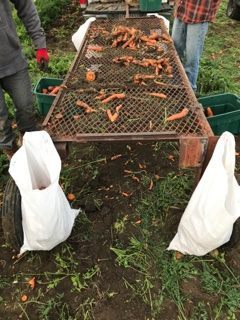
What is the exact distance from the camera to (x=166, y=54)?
3760 mm

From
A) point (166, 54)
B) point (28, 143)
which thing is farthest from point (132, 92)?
point (28, 143)

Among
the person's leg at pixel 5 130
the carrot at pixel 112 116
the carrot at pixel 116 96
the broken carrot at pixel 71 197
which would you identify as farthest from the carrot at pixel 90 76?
the broken carrot at pixel 71 197

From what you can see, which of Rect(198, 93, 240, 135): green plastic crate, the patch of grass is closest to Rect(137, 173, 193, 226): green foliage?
Rect(198, 93, 240, 135): green plastic crate

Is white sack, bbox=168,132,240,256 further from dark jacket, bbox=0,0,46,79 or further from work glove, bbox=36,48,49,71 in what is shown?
work glove, bbox=36,48,49,71

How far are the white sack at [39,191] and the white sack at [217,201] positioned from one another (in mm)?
994

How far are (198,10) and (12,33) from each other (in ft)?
7.32

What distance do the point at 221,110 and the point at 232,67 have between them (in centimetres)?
195

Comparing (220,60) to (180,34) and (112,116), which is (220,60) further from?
(112,116)

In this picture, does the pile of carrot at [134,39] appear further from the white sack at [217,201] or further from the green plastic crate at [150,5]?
the white sack at [217,201]

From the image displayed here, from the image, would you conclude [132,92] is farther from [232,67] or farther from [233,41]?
[233,41]

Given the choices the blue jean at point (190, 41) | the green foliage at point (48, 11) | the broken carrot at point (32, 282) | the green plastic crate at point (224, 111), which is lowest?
the broken carrot at point (32, 282)

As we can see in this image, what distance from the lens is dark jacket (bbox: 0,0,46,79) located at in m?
2.81

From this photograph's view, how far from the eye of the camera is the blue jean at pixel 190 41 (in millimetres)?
4148

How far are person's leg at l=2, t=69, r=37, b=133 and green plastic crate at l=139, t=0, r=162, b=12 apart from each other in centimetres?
352
